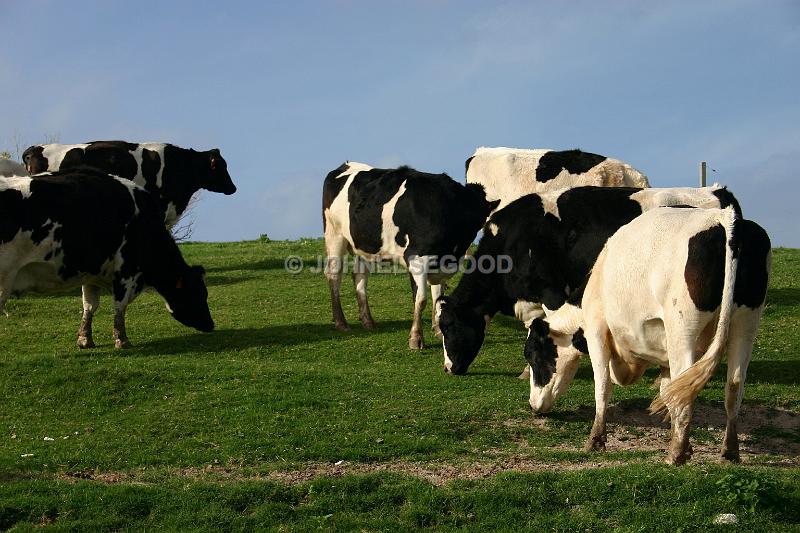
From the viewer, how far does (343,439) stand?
12.9 meters

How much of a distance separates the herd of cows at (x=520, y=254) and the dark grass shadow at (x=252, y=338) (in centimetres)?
38

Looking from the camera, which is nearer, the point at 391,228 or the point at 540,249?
the point at 540,249

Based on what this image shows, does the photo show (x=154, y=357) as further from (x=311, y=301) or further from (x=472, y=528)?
(x=472, y=528)

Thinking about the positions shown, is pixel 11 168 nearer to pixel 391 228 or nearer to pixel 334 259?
pixel 334 259

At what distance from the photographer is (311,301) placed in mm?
24734

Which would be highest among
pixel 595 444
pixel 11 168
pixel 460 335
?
pixel 11 168

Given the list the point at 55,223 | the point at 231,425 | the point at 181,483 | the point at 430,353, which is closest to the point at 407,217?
the point at 430,353

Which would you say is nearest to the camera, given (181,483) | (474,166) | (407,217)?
(181,483)

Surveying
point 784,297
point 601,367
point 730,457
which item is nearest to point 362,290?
point 784,297

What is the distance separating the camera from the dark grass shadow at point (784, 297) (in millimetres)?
22547

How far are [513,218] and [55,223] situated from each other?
26.4 feet

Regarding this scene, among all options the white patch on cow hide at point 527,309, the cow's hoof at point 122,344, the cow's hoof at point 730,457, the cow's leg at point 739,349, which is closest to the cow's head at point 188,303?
the cow's hoof at point 122,344

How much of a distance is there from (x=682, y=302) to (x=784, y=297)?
44.9 feet

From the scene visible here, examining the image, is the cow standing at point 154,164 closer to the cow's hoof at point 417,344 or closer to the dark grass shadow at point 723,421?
the cow's hoof at point 417,344
